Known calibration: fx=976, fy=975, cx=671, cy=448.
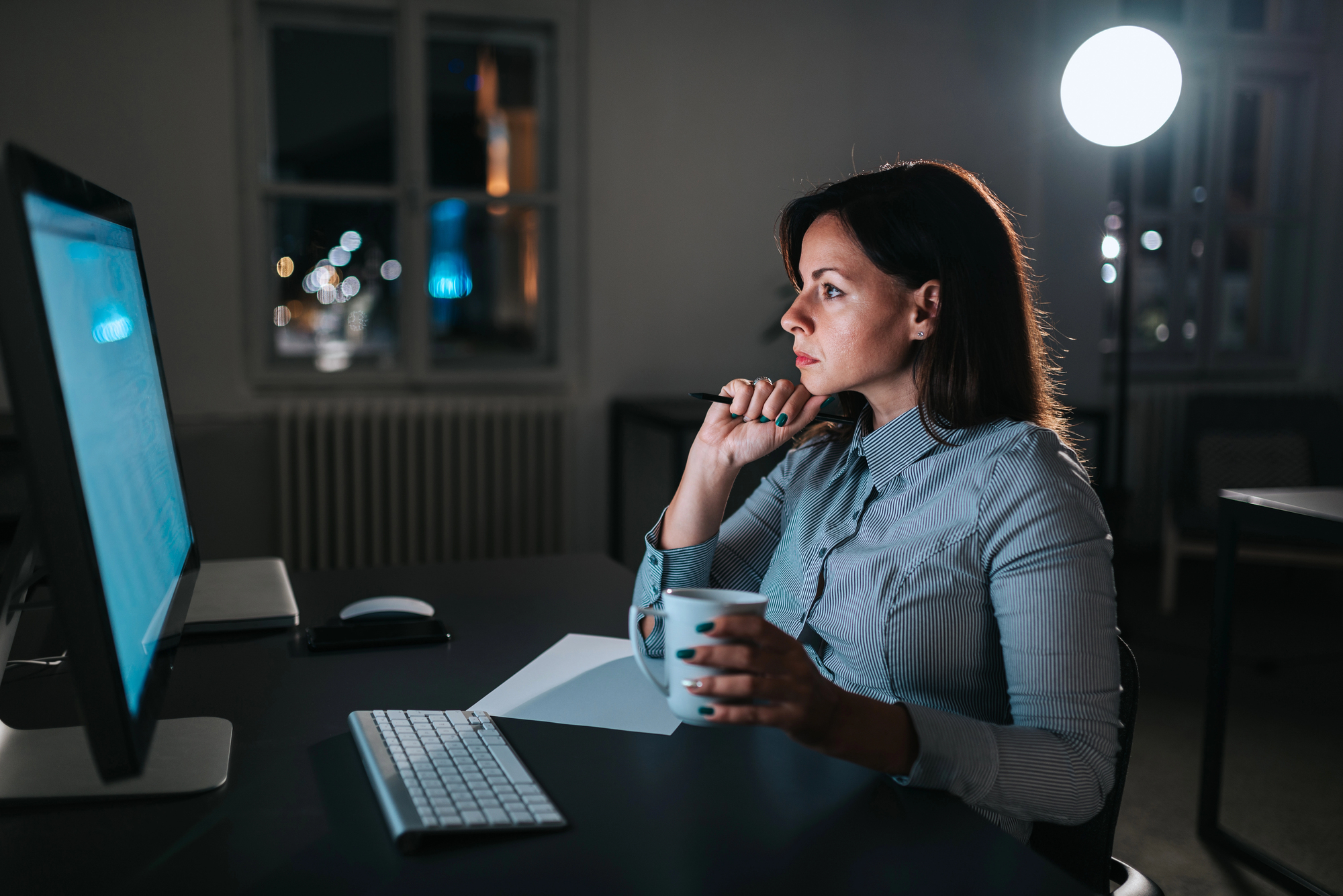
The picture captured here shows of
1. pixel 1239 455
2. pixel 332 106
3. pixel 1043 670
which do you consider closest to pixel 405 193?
pixel 332 106

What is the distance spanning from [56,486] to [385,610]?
0.71 m

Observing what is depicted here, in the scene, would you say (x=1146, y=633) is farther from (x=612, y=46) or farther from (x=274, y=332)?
(x=274, y=332)

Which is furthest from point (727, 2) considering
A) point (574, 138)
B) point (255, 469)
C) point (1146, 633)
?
point (1146, 633)

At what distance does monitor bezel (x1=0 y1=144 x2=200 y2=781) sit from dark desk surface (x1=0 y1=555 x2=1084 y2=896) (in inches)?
5.2

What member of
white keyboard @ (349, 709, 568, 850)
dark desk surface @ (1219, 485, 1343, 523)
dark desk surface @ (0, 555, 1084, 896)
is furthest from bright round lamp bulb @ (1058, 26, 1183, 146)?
white keyboard @ (349, 709, 568, 850)

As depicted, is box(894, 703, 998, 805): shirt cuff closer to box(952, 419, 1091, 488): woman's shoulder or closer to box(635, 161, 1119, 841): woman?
box(635, 161, 1119, 841): woman

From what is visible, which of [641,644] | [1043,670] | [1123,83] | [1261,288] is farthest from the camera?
[1261,288]

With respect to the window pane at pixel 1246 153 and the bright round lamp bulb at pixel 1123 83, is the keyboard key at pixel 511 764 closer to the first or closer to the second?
the bright round lamp bulb at pixel 1123 83

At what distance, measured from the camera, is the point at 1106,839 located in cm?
88

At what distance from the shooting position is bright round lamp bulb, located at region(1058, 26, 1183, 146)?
110 inches

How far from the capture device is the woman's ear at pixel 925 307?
1048 mm

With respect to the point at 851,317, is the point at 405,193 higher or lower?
higher

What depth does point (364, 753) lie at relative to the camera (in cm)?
77

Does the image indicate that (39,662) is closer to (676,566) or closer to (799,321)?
(676,566)
